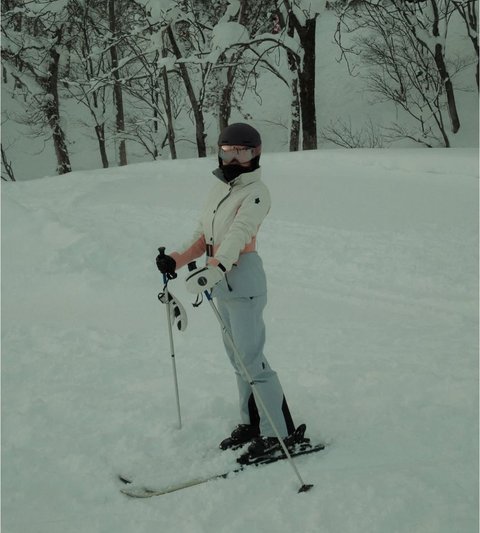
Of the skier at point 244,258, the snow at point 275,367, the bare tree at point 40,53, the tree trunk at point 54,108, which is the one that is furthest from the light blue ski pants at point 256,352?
the tree trunk at point 54,108

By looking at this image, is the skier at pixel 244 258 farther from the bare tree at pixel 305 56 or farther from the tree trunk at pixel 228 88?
the tree trunk at pixel 228 88

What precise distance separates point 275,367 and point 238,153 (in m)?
2.28

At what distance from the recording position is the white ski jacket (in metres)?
3.42

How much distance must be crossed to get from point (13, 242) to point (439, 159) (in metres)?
8.25

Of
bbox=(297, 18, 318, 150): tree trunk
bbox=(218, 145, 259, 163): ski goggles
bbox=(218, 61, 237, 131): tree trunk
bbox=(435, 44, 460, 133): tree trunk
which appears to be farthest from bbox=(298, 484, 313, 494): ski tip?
bbox=(435, 44, 460, 133): tree trunk

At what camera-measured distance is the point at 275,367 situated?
5145mm

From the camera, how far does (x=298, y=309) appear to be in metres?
6.73

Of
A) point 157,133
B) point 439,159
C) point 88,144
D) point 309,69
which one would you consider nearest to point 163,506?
point 439,159

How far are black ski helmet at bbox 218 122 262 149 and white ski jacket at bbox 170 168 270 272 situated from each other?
19cm

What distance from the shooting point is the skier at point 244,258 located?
351 cm

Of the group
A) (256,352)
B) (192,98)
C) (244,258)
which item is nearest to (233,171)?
(244,258)

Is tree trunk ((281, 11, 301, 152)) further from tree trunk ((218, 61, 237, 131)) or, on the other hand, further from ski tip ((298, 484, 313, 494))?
ski tip ((298, 484, 313, 494))

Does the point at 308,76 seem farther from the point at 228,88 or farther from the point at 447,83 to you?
the point at 447,83

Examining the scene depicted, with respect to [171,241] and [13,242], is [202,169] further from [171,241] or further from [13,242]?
[13,242]
